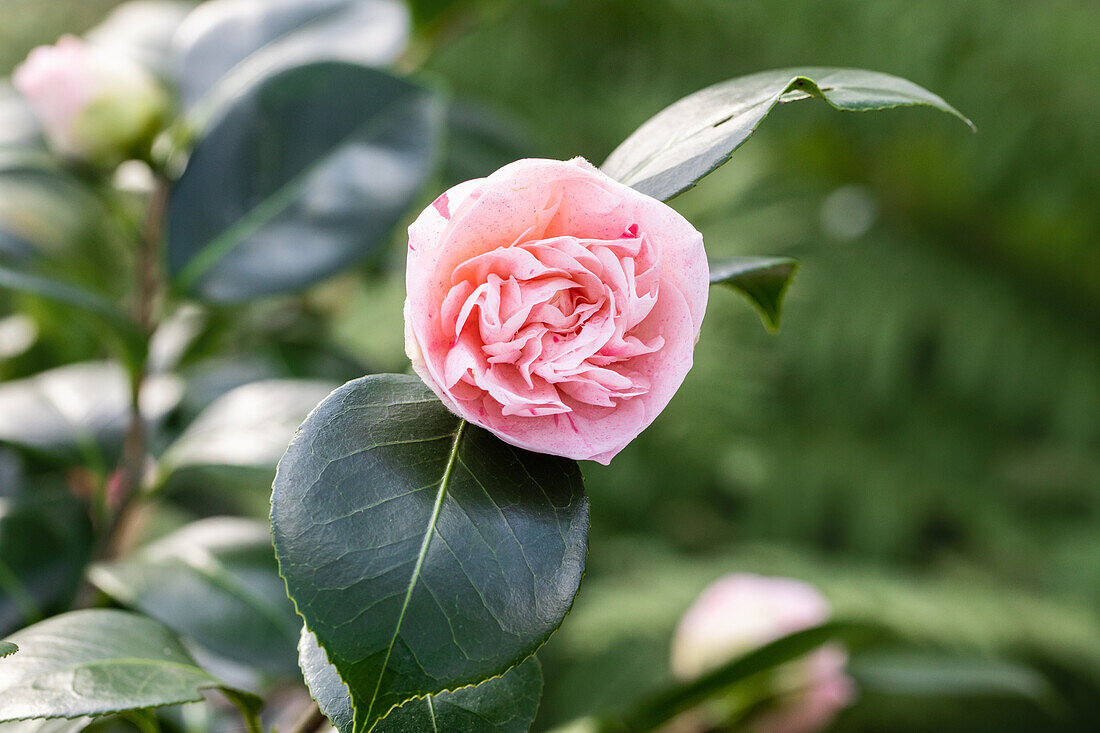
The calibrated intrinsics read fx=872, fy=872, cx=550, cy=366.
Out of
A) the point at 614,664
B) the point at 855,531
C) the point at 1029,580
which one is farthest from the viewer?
the point at 855,531

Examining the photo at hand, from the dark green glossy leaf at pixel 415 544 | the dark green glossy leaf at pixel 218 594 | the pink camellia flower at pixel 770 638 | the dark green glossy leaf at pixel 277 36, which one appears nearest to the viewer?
the dark green glossy leaf at pixel 415 544

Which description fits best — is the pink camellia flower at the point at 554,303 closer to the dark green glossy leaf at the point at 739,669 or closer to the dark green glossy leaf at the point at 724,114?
the dark green glossy leaf at the point at 724,114

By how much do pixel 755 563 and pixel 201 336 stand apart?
920 millimetres

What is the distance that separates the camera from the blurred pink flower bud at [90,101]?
501 millimetres

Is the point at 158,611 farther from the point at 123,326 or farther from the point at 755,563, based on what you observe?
the point at 755,563

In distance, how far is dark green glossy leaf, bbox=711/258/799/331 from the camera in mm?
286

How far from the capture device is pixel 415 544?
222 mm

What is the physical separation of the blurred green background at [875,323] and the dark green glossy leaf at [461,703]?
0.98m

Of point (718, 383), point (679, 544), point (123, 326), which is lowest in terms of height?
point (679, 544)

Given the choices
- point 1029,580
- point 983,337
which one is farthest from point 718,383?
point 1029,580

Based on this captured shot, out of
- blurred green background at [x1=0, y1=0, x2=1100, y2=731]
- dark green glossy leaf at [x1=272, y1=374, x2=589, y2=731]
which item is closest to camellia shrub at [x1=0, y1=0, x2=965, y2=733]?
dark green glossy leaf at [x1=272, y1=374, x2=589, y2=731]

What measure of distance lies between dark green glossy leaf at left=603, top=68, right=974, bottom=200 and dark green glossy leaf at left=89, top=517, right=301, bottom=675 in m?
0.28

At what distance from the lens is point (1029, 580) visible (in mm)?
1621

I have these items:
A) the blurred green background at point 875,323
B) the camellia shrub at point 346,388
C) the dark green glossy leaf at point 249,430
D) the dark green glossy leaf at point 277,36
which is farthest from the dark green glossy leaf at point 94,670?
the blurred green background at point 875,323
